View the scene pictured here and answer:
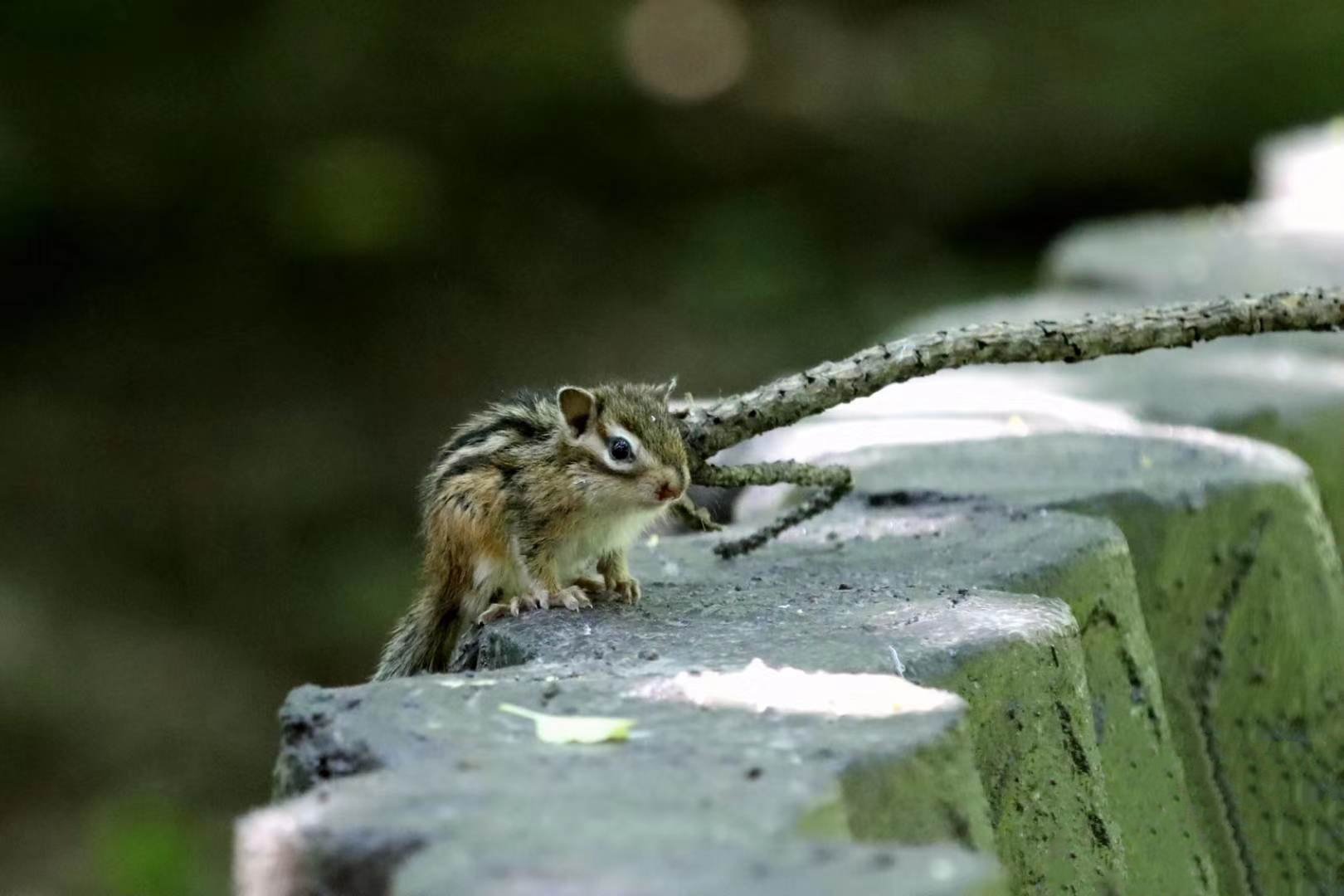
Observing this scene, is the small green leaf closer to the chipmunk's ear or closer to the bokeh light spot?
the chipmunk's ear

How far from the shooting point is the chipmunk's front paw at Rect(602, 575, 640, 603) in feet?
11.6

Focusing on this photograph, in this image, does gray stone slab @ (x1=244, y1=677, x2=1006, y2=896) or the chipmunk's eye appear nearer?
gray stone slab @ (x1=244, y1=677, x2=1006, y2=896)

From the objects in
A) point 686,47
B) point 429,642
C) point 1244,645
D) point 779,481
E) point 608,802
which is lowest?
point 1244,645

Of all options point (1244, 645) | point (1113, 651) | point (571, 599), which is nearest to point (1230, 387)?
point (1244, 645)

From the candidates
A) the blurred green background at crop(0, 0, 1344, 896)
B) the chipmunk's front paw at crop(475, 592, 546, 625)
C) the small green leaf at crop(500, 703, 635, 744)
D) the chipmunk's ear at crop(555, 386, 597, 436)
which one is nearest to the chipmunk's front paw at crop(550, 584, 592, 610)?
the chipmunk's front paw at crop(475, 592, 546, 625)

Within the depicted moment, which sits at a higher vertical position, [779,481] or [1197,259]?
[1197,259]

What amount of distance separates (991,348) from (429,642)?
4.12 feet

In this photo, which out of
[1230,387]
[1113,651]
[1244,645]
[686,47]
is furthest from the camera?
[686,47]

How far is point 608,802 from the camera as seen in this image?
215cm

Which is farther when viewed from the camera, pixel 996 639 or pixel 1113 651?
pixel 1113 651

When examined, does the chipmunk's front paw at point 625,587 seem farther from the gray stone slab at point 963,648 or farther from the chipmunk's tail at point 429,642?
the chipmunk's tail at point 429,642

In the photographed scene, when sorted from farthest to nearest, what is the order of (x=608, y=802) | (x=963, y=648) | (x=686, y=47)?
(x=686, y=47), (x=963, y=648), (x=608, y=802)

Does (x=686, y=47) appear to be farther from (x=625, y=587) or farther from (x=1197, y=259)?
(x=625, y=587)

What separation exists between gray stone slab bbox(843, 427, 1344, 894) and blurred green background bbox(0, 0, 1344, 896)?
640 centimetres
